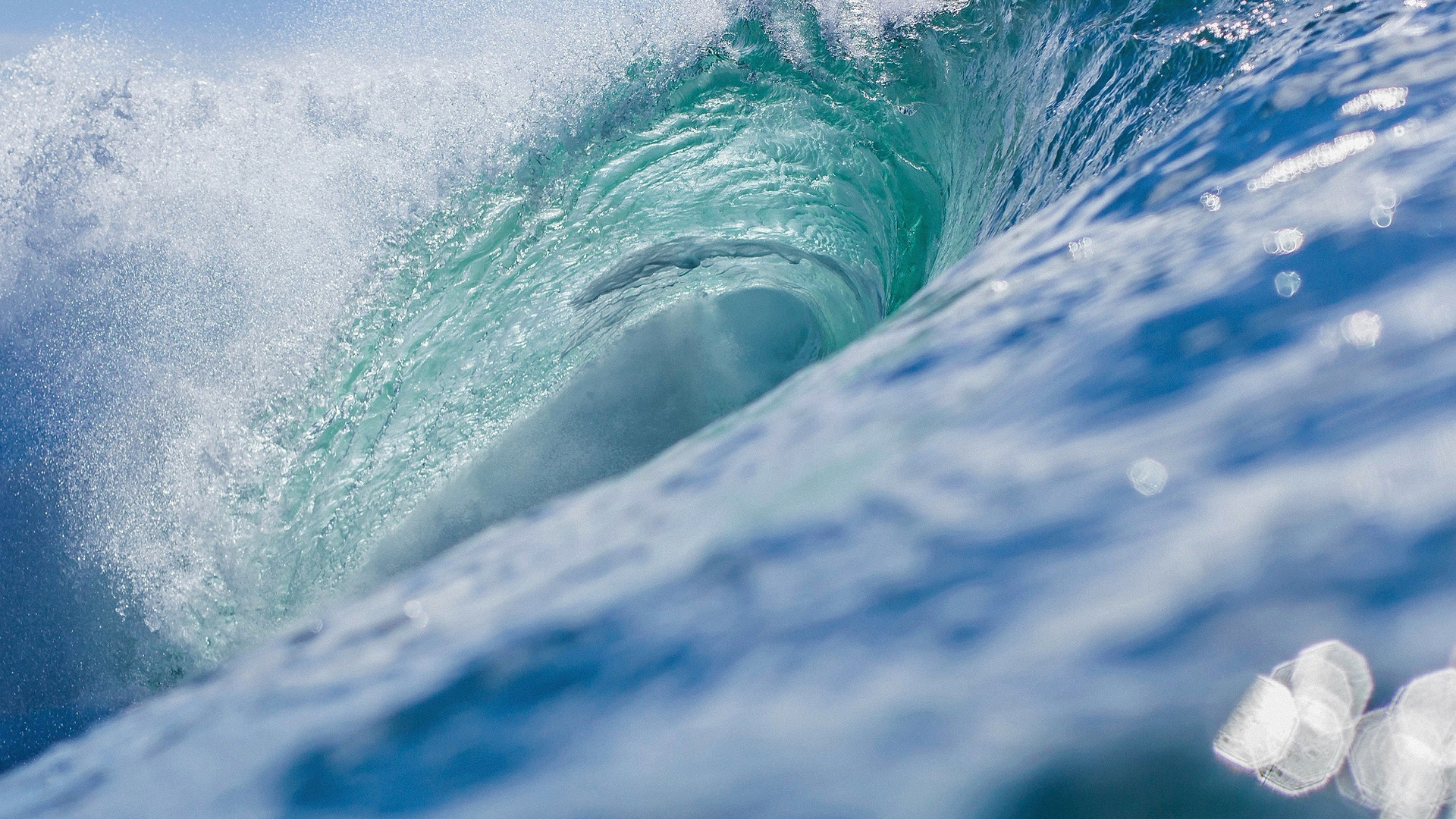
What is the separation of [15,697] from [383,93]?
A: 8.45 ft

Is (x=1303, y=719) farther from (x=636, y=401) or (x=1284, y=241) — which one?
(x=636, y=401)

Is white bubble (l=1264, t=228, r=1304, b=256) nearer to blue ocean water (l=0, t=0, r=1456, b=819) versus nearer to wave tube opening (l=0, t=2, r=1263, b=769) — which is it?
blue ocean water (l=0, t=0, r=1456, b=819)

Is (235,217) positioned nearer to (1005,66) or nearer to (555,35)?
(555,35)

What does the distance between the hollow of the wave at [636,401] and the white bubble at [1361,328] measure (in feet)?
8.86

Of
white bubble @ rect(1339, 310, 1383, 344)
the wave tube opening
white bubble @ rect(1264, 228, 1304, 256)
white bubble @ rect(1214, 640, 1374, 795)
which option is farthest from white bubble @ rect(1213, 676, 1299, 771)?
the wave tube opening

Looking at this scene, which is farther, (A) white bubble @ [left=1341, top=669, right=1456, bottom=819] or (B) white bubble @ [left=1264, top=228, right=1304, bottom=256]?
(B) white bubble @ [left=1264, top=228, right=1304, bottom=256]

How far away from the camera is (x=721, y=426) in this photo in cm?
106

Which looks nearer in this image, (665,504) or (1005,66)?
(665,504)

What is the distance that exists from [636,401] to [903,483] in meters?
2.74

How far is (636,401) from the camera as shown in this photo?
3.45m

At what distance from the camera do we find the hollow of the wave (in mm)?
3211

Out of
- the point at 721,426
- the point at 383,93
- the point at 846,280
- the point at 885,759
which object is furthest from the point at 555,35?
the point at 885,759

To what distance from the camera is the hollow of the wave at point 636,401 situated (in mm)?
3211

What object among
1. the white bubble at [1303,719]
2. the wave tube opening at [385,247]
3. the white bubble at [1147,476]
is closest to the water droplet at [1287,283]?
the white bubble at [1147,476]
